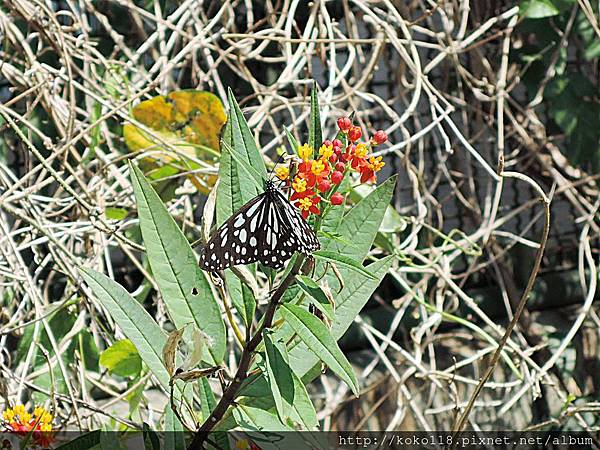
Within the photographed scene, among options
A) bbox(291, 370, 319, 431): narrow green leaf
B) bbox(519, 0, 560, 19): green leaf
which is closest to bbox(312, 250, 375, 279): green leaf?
bbox(291, 370, 319, 431): narrow green leaf

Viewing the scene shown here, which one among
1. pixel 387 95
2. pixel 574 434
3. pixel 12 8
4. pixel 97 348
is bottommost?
pixel 574 434

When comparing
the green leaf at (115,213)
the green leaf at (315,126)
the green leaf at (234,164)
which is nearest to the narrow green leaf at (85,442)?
the green leaf at (234,164)

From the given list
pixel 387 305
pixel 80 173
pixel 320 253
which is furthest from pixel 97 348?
pixel 387 305

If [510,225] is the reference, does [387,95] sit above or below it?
above

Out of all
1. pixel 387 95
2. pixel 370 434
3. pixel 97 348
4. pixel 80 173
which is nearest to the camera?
pixel 97 348

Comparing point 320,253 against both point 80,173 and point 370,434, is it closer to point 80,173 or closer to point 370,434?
point 80,173

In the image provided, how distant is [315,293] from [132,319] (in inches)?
7.4

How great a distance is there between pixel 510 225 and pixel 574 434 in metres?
0.65

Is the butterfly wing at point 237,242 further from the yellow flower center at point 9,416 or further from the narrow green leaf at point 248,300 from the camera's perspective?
the yellow flower center at point 9,416

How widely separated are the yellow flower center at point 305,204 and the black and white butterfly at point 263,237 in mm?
17

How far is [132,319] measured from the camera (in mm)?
695

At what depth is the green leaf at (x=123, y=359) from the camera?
1001 mm

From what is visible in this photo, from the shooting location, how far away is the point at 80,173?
1344mm

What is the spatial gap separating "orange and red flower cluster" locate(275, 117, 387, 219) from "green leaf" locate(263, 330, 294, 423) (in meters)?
0.12
